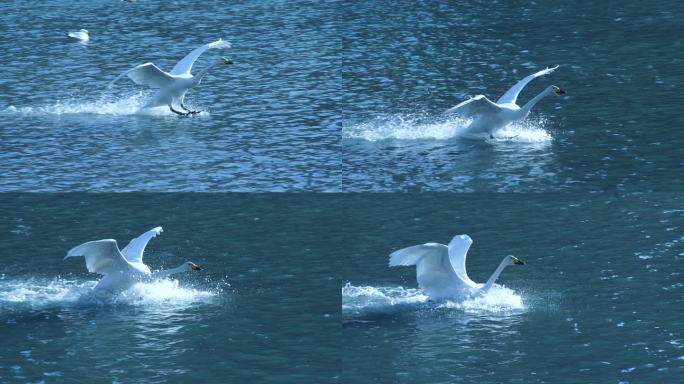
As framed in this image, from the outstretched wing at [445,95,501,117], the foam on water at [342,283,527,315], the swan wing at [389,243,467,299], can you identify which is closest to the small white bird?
the outstretched wing at [445,95,501,117]

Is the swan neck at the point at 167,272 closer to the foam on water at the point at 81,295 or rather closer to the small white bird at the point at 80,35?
the foam on water at the point at 81,295

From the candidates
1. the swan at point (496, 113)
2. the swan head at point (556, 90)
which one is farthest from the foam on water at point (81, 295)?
the swan head at point (556, 90)

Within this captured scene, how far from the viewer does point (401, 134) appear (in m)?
38.5

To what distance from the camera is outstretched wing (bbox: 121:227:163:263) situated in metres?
31.0

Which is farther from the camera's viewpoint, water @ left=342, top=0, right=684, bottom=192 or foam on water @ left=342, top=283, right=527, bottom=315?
water @ left=342, top=0, right=684, bottom=192

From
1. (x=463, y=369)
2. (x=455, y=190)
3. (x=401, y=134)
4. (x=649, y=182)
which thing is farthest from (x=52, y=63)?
(x=463, y=369)

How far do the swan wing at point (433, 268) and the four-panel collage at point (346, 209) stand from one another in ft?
0.14

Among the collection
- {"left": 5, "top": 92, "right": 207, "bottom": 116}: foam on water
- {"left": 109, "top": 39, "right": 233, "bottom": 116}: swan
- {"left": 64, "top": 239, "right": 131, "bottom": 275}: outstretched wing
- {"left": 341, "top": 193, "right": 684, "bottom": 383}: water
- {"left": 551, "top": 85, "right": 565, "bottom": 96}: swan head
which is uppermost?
{"left": 109, "top": 39, "right": 233, "bottom": 116}: swan

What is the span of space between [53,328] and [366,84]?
17.4 meters

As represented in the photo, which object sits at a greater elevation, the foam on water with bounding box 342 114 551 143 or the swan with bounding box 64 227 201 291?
the foam on water with bounding box 342 114 551 143

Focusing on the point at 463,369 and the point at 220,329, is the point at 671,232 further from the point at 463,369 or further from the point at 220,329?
the point at 220,329

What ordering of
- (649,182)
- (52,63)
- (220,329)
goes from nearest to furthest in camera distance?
(220,329) → (649,182) → (52,63)

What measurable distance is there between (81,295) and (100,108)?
12452mm

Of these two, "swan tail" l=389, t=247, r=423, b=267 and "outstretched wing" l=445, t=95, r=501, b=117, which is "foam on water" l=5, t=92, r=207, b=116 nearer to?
"outstretched wing" l=445, t=95, r=501, b=117
